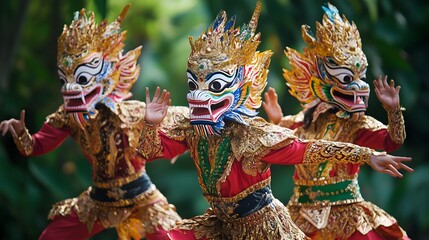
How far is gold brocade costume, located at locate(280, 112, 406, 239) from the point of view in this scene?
250 inches

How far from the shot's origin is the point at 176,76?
1325 cm

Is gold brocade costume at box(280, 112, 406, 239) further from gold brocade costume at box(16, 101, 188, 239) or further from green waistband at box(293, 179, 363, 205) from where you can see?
gold brocade costume at box(16, 101, 188, 239)

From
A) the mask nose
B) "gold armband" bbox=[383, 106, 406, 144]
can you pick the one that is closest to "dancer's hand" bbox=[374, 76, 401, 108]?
"gold armband" bbox=[383, 106, 406, 144]

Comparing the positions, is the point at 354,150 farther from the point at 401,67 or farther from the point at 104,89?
the point at 401,67

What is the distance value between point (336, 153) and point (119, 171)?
171 centimetres

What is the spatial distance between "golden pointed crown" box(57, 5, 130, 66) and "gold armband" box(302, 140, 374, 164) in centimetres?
171

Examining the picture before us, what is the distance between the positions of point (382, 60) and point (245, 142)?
494cm

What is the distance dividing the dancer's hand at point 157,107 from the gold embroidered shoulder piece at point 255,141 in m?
0.41

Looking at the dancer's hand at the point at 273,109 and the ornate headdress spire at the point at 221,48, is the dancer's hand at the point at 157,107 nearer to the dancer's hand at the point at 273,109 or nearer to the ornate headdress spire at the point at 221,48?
the ornate headdress spire at the point at 221,48

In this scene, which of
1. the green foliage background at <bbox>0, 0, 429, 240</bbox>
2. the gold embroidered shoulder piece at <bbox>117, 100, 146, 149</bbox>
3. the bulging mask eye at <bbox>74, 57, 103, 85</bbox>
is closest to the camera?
the bulging mask eye at <bbox>74, 57, 103, 85</bbox>

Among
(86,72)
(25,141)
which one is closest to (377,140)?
(86,72)

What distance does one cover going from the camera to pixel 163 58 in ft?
43.6

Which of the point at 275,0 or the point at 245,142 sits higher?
the point at 275,0

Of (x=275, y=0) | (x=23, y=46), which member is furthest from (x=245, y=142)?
(x=23, y=46)
